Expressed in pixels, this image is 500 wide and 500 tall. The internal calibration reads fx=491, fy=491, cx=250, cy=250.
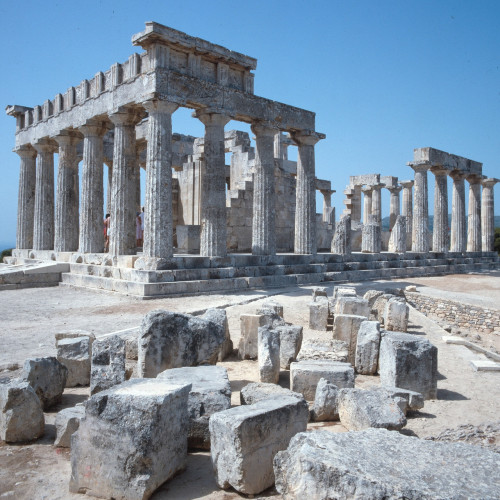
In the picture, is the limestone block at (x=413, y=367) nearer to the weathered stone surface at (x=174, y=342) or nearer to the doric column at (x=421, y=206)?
the weathered stone surface at (x=174, y=342)

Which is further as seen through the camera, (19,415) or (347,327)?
(347,327)

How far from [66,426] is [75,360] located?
1.77 meters

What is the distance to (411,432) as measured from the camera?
4.23 m

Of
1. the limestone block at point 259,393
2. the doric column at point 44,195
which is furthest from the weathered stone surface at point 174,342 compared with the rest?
the doric column at point 44,195

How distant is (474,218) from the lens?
28.5m

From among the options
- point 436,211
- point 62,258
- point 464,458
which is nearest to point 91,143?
point 62,258

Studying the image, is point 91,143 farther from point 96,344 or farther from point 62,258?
point 96,344

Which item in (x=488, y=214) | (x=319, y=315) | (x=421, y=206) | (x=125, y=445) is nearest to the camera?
(x=125, y=445)

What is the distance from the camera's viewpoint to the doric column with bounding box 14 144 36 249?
19.7 m

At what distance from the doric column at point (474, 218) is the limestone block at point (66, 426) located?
28.2 metres

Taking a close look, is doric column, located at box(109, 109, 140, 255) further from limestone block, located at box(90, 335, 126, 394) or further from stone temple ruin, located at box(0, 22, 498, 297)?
limestone block, located at box(90, 335, 126, 394)

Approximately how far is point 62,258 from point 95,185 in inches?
113

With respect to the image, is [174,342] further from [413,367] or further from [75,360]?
[413,367]

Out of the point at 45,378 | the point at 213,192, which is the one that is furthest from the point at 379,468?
the point at 213,192
